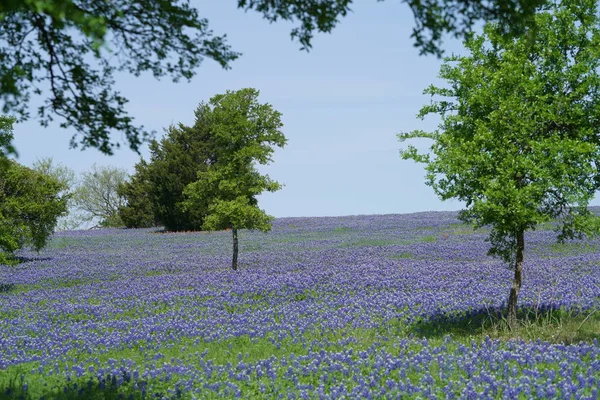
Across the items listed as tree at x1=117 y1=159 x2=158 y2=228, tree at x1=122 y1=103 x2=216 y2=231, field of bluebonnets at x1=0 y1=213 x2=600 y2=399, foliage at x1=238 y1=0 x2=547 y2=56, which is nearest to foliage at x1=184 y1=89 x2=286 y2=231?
field of bluebonnets at x1=0 y1=213 x2=600 y2=399

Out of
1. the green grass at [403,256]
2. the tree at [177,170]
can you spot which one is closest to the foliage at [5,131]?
the green grass at [403,256]

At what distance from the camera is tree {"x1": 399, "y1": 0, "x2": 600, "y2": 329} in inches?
443

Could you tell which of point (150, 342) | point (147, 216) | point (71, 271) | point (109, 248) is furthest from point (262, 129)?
point (147, 216)

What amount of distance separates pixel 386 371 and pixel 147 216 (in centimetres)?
5734

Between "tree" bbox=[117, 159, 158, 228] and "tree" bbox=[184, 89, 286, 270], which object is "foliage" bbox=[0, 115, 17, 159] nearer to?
"tree" bbox=[184, 89, 286, 270]

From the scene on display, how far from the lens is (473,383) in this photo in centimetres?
855

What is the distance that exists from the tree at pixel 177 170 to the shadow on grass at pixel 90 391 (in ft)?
139

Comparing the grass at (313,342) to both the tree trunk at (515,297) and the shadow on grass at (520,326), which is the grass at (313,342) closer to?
the shadow on grass at (520,326)

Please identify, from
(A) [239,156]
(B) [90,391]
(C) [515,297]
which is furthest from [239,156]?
(B) [90,391]

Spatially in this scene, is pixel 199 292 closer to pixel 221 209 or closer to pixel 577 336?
pixel 221 209

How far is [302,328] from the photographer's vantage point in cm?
1270

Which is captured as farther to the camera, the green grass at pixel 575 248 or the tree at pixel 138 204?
the tree at pixel 138 204

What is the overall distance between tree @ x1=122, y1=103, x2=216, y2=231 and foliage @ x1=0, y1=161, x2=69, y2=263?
2321 centimetres

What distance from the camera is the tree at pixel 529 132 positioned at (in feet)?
36.9
